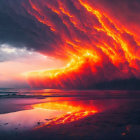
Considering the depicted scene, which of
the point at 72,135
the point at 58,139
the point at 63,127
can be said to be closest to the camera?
the point at 58,139

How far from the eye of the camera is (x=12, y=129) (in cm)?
1049

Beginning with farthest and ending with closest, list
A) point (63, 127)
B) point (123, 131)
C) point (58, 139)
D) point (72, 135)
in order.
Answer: point (63, 127) < point (123, 131) < point (72, 135) < point (58, 139)

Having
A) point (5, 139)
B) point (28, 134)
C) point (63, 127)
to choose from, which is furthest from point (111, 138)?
point (5, 139)

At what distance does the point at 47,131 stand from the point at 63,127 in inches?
51.9

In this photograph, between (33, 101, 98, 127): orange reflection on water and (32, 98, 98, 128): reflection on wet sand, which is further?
(32, 98, 98, 128): reflection on wet sand

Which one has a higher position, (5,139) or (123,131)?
(5,139)

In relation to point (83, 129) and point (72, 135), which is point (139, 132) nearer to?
point (83, 129)

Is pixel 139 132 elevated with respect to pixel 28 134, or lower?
lower

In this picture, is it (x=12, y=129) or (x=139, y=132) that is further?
(x=12, y=129)

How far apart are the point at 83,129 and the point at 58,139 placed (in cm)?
242

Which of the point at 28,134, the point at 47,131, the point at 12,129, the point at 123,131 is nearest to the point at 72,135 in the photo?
the point at 47,131

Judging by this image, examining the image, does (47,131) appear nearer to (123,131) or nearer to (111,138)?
(111,138)

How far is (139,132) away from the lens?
386 inches

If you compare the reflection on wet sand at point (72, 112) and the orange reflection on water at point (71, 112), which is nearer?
the orange reflection on water at point (71, 112)
